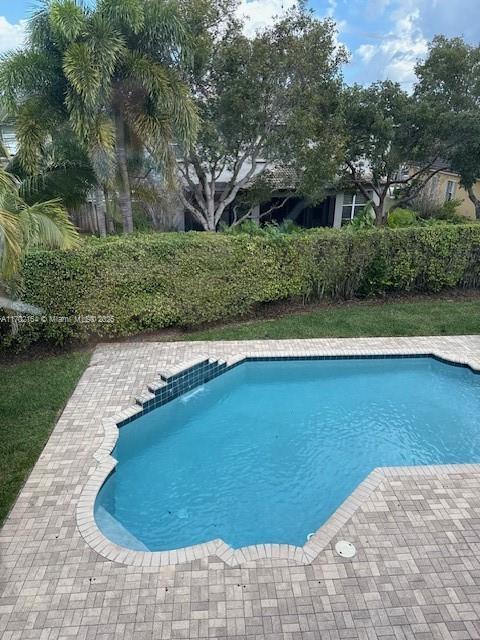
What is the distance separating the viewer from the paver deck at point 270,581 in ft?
14.7

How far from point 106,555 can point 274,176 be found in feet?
56.1

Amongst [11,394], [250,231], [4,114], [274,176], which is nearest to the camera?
[11,394]

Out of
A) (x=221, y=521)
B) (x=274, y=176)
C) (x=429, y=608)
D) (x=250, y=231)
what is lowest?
(x=221, y=521)

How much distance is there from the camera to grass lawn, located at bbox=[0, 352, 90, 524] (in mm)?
6746

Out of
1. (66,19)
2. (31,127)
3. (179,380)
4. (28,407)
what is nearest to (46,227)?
(28,407)

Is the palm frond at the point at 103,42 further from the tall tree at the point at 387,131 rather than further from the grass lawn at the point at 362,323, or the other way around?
the tall tree at the point at 387,131

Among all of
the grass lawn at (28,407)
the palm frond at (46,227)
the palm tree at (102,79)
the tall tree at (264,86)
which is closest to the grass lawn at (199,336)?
the grass lawn at (28,407)

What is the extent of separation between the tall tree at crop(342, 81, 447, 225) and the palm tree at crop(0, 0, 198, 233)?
314 inches

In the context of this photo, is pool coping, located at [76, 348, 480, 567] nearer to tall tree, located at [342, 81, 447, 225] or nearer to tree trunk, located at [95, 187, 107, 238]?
tree trunk, located at [95, 187, 107, 238]

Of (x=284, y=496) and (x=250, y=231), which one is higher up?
(x=250, y=231)

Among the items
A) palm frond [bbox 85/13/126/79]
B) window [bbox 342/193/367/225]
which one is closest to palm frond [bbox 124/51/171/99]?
palm frond [bbox 85/13/126/79]

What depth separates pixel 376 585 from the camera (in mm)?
4938

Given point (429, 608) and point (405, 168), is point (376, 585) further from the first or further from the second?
point (405, 168)

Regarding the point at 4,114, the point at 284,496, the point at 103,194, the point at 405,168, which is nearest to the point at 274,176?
the point at 405,168
